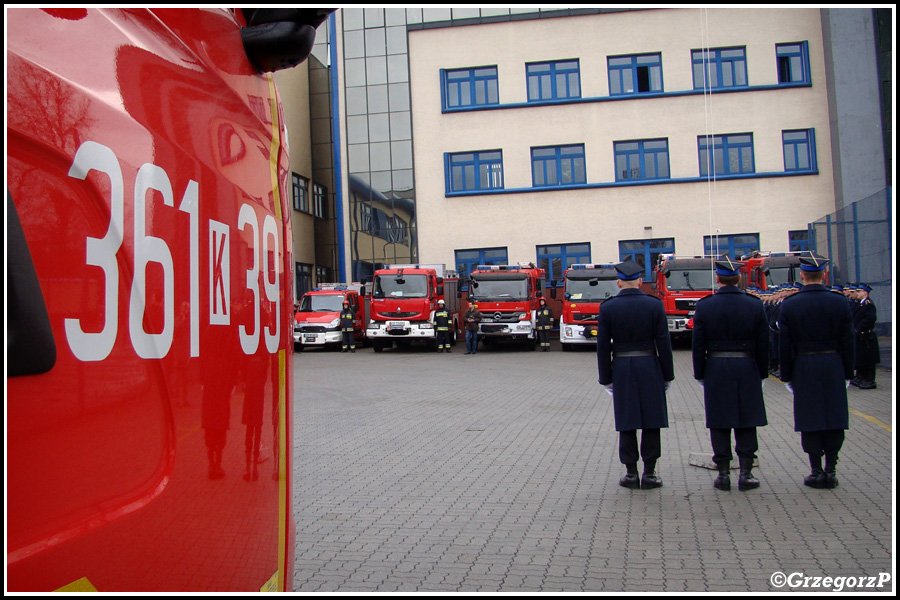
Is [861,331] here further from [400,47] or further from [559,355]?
[400,47]

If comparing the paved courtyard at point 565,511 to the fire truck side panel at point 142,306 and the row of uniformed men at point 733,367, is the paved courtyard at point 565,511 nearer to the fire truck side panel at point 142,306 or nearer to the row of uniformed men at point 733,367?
the row of uniformed men at point 733,367

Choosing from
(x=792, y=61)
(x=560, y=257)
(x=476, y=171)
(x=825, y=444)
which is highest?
(x=792, y=61)

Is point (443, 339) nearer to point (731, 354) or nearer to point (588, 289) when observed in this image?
point (588, 289)

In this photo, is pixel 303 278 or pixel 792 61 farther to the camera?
pixel 303 278

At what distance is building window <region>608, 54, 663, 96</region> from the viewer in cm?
3066

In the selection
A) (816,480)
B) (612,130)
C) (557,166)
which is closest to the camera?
(816,480)

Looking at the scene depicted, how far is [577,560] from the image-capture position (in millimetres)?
4383

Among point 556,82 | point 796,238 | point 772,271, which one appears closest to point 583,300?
point 772,271

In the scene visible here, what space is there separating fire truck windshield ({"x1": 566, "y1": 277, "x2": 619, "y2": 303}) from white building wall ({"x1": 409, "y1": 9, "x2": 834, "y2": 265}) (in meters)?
7.55

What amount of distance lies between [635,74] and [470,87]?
273 inches

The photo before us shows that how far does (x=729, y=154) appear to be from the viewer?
1192 inches

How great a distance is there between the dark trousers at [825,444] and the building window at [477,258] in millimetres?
25134

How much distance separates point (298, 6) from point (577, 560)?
11.7ft

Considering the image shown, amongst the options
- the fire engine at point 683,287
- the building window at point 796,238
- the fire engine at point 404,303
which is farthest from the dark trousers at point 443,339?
the building window at point 796,238
